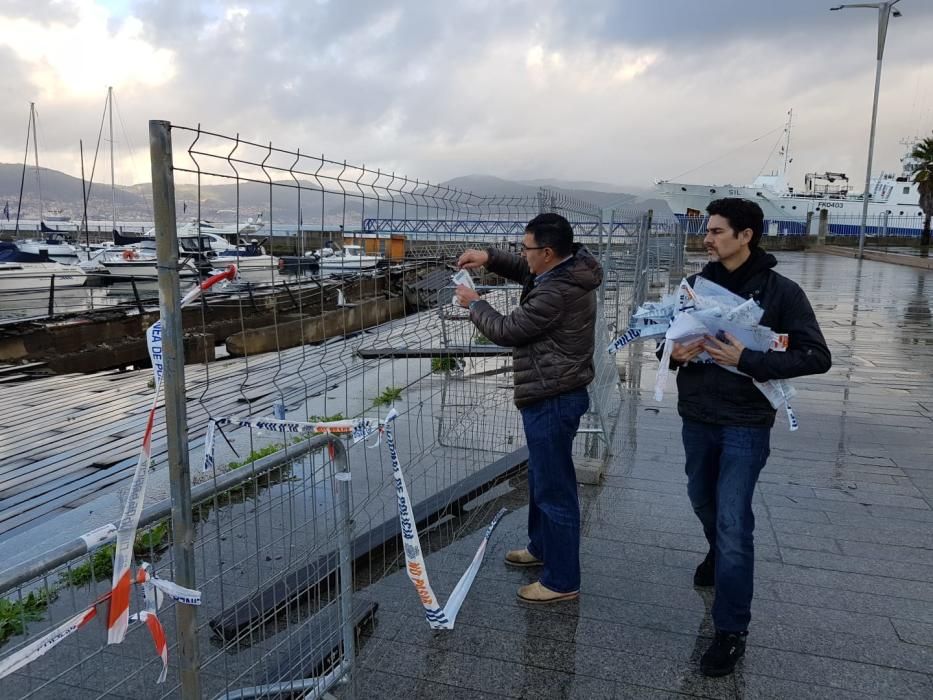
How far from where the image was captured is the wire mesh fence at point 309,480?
2.24 meters

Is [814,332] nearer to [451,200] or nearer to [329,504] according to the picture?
[451,200]

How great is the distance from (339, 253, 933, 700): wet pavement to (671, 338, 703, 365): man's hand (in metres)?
1.31

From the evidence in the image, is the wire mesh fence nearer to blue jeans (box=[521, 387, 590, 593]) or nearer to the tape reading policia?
the tape reading policia

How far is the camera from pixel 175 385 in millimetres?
1803

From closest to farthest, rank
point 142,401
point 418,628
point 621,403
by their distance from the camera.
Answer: point 418,628, point 621,403, point 142,401

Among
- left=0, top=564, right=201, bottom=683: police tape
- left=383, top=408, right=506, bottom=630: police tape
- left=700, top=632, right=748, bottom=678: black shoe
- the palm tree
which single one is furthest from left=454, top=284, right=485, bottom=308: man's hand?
the palm tree

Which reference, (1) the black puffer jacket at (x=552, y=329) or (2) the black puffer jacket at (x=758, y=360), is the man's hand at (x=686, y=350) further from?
(1) the black puffer jacket at (x=552, y=329)

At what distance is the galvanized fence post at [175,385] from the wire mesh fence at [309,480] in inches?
0.5

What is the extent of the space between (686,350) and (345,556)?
1596 mm

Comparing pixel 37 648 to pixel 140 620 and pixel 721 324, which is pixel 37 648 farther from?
pixel 721 324

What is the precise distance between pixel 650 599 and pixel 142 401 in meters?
7.30

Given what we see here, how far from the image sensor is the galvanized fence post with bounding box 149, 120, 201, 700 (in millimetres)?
1691

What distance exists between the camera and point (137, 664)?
2.82m

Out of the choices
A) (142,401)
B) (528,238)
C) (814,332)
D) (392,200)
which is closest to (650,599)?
(814,332)
